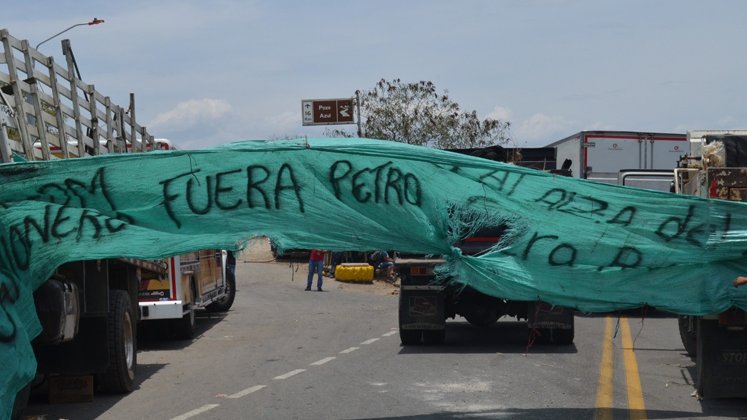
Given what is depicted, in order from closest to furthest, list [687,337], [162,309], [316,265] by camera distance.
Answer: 1. [687,337]
2. [162,309]
3. [316,265]

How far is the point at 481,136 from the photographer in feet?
161

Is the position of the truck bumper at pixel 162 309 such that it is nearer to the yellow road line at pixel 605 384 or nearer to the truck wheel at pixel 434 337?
the truck wheel at pixel 434 337

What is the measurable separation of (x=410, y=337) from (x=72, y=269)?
6.45 metres

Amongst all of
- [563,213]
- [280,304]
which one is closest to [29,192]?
[563,213]

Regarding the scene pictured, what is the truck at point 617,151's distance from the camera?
90.7 feet

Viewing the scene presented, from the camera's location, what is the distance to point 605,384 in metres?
11.7

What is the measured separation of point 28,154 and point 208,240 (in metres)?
2.40

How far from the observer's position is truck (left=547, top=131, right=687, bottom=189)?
27.7 metres

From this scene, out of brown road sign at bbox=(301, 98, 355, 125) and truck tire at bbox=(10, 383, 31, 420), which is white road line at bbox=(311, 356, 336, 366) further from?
brown road sign at bbox=(301, 98, 355, 125)

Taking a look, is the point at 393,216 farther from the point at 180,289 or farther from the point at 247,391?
the point at 180,289

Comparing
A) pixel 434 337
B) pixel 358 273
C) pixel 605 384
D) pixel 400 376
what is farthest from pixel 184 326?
pixel 358 273

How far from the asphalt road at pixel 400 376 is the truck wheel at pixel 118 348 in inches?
6.7

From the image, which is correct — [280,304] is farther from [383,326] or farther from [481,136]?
[481,136]

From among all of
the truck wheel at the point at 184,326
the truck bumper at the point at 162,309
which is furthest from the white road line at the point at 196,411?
the truck wheel at the point at 184,326
